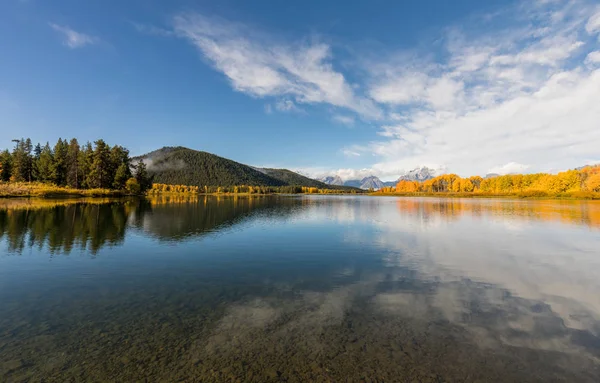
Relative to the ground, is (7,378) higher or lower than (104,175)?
lower

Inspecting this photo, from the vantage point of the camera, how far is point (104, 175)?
115 meters

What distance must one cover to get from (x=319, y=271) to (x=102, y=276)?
13.9m

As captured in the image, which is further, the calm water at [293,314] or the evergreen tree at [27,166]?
the evergreen tree at [27,166]

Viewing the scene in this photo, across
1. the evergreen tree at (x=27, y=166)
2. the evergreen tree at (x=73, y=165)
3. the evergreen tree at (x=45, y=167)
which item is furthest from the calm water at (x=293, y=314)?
the evergreen tree at (x=27, y=166)

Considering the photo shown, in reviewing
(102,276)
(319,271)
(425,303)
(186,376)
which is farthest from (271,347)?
(102,276)

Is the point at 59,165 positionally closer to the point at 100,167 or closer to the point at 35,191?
the point at 100,167

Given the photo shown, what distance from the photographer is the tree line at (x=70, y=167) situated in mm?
112000

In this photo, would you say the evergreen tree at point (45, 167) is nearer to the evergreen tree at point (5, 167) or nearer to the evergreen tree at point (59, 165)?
the evergreen tree at point (59, 165)

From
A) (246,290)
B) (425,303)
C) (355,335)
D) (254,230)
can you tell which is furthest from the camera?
(254,230)

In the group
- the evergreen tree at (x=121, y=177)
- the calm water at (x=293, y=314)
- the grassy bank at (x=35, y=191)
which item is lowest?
the calm water at (x=293, y=314)

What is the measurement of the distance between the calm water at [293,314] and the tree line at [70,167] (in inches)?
4018

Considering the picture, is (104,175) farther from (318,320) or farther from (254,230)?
(318,320)

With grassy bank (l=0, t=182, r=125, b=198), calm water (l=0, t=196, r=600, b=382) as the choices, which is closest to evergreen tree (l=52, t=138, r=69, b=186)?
grassy bank (l=0, t=182, r=125, b=198)

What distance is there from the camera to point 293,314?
41.2 feet
